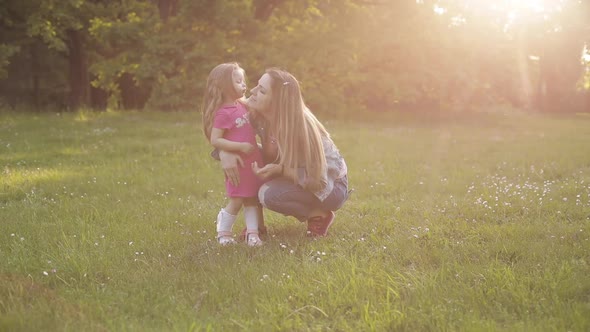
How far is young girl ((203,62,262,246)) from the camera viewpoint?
18.6ft

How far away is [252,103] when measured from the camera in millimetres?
5684

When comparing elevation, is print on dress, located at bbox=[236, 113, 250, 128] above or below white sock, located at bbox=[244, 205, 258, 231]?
above

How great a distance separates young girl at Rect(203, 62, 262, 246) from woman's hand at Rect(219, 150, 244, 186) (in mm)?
54

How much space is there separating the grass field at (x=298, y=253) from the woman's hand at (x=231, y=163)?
2.10ft

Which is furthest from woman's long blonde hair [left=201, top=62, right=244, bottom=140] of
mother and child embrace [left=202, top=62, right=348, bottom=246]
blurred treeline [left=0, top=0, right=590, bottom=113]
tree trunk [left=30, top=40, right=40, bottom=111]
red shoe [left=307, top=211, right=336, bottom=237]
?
tree trunk [left=30, top=40, right=40, bottom=111]

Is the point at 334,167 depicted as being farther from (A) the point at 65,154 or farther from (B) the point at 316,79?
(B) the point at 316,79

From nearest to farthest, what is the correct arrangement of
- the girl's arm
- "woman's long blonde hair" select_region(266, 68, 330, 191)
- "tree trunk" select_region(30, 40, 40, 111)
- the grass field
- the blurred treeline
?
the grass field → "woman's long blonde hair" select_region(266, 68, 330, 191) → the girl's arm → the blurred treeline → "tree trunk" select_region(30, 40, 40, 111)

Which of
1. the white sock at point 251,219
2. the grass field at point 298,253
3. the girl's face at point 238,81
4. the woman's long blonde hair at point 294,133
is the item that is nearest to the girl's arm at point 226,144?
the woman's long blonde hair at point 294,133

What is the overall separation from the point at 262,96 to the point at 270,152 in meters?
0.61

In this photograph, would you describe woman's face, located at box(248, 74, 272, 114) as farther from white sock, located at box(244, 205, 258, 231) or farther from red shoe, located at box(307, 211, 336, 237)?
red shoe, located at box(307, 211, 336, 237)

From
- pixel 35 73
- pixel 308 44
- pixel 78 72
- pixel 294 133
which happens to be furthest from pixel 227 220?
pixel 35 73

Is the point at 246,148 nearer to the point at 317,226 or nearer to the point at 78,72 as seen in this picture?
the point at 317,226

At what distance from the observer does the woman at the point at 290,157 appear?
553cm

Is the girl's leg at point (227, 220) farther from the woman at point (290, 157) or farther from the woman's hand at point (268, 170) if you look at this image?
the woman's hand at point (268, 170)
